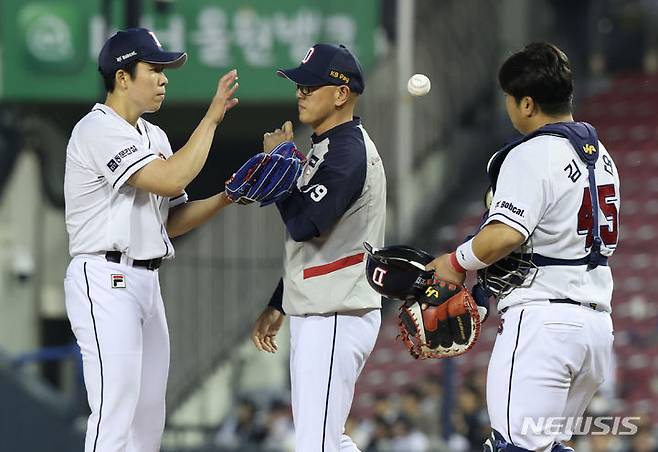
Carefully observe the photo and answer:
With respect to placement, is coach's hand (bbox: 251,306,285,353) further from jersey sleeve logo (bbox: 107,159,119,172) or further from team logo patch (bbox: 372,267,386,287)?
jersey sleeve logo (bbox: 107,159,119,172)

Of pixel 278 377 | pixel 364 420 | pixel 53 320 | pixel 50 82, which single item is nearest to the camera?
pixel 364 420

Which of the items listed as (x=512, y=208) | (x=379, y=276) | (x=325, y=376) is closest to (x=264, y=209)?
(x=325, y=376)

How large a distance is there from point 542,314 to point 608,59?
13.3 meters

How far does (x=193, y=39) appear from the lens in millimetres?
12359

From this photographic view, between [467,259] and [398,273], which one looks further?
[398,273]

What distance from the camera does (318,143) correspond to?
5.32 metres

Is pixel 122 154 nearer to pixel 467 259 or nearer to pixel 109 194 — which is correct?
pixel 109 194

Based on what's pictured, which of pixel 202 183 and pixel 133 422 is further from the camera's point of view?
pixel 202 183

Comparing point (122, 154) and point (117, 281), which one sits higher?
point (122, 154)

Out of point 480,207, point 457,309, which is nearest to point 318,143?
point 457,309

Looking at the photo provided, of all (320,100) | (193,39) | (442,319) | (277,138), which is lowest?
(442,319)

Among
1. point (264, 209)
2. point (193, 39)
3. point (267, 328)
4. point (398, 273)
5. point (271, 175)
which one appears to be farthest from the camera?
point (193, 39)

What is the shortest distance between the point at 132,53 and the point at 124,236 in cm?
68

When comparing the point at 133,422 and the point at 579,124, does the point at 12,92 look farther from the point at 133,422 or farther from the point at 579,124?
the point at 579,124
